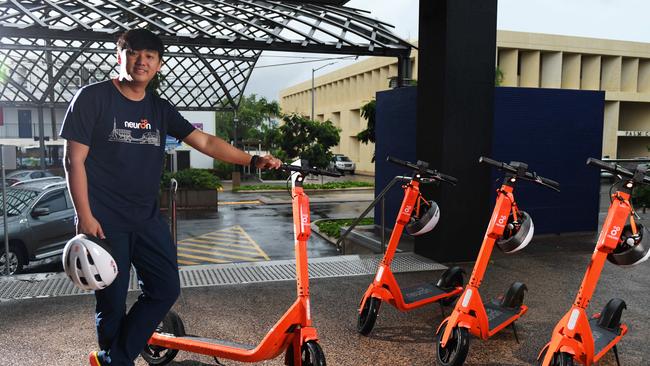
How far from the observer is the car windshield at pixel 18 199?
812 cm

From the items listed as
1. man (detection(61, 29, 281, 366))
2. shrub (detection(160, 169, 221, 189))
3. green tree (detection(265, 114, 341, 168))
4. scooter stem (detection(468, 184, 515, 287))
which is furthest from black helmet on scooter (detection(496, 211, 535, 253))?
green tree (detection(265, 114, 341, 168))

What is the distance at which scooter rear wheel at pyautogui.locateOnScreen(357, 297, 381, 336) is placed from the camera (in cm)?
414

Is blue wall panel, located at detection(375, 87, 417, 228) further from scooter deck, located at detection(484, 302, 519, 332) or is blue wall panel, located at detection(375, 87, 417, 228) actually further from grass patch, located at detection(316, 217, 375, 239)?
scooter deck, located at detection(484, 302, 519, 332)

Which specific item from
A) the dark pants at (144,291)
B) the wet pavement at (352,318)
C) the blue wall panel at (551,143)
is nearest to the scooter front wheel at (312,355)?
the wet pavement at (352,318)

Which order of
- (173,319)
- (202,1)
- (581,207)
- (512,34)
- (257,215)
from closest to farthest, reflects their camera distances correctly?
(173,319), (581,207), (257,215), (202,1), (512,34)

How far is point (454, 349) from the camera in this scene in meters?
3.58

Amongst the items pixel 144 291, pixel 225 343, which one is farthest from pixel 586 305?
pixel 144 291

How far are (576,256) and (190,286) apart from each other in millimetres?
4863

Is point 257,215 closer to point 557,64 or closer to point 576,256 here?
point 576,256

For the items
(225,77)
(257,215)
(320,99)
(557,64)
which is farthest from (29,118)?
(557,64)

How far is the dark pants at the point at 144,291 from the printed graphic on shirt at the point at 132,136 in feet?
1.40

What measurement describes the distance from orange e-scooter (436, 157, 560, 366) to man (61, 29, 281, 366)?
1.77 metres

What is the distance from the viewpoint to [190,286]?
5.46 meters

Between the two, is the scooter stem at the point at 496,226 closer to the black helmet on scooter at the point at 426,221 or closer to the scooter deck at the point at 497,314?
the scooter deck at the point at 497,314
